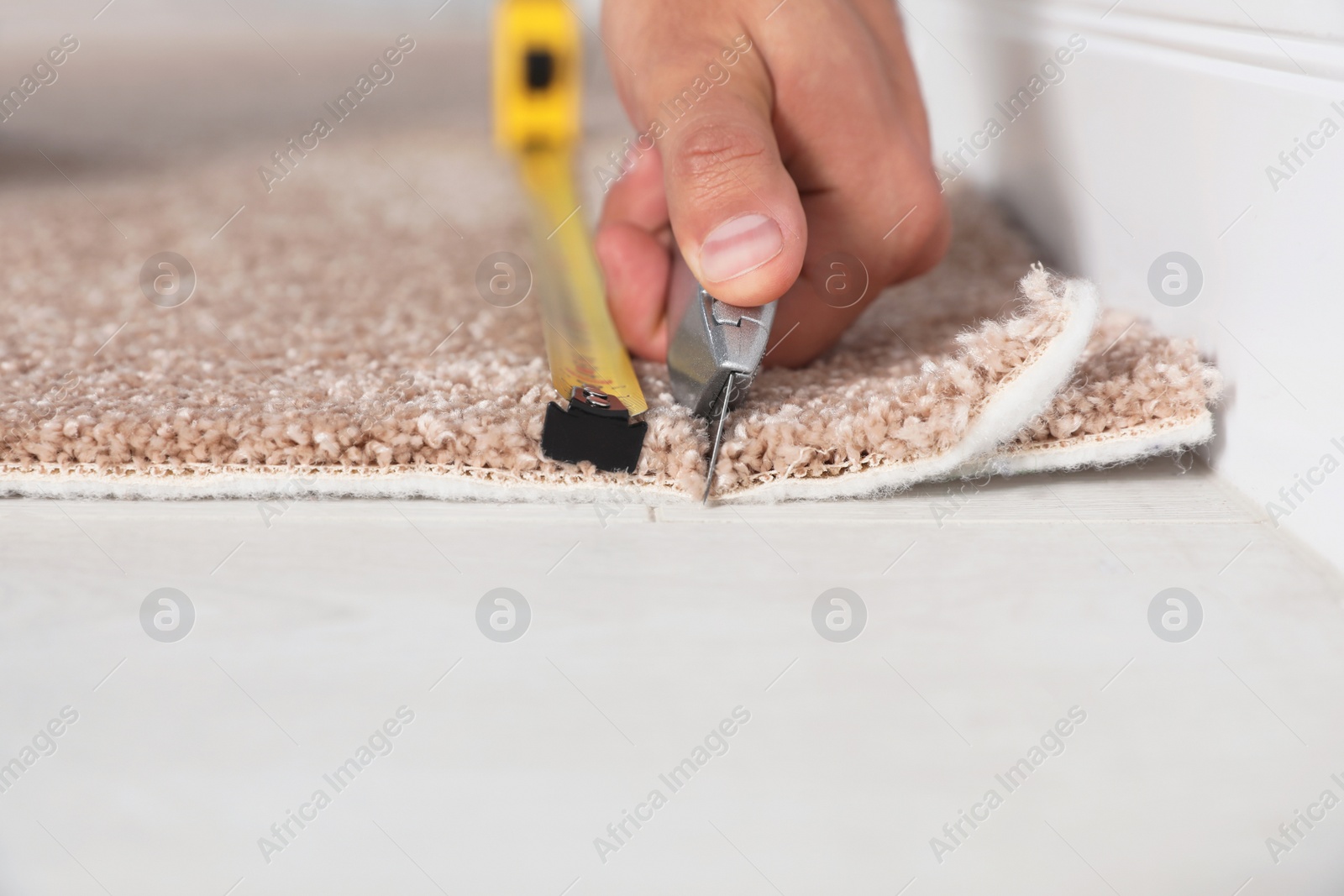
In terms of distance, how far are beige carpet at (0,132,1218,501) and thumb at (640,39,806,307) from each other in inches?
3.2

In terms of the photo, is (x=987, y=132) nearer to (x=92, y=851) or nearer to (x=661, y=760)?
(x=661, y=760)

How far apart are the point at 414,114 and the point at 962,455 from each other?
69.5 inches

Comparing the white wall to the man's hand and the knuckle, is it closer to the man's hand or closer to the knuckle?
the man's hand

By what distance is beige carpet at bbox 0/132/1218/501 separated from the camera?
0.56 m

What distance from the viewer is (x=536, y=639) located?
44 centimetres

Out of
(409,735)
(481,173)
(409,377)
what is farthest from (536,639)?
(481,173)

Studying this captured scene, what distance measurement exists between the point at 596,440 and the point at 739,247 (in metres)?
0.13

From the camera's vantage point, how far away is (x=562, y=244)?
1.03m

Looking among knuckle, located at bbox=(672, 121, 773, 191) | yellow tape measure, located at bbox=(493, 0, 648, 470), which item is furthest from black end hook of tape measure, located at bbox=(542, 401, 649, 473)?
knuckle, located at bbox=(672, 121, 773, 191)

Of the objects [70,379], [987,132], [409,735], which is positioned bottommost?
[70,379]

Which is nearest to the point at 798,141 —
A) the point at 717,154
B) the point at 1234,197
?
the point at 717,154

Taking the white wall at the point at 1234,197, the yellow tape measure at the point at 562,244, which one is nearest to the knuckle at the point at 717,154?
the yellow tape measure at the point at 562,244

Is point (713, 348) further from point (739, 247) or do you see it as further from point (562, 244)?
point (562, 244)

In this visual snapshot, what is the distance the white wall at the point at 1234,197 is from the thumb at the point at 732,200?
25 cm
